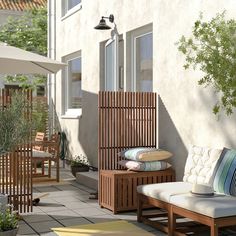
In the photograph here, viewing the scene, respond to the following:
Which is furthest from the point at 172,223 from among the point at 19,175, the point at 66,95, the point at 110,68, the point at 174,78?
the point at 66,95

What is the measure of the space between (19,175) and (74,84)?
645cm

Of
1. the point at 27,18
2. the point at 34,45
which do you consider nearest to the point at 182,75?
the point at 34,45

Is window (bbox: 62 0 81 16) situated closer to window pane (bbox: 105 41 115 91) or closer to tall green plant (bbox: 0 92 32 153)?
window pane (bbox: 105 41 115 91)

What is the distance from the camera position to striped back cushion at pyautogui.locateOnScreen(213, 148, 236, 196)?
18.5 feet

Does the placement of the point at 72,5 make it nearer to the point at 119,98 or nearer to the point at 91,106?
the point at 91,106

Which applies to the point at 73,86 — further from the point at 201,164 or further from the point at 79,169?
the point at 201,164

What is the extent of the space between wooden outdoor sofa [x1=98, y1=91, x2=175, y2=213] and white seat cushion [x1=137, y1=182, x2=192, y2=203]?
0.60 m

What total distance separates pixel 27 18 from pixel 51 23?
6.44 metres

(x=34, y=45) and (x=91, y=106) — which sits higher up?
(x=34, y=45)

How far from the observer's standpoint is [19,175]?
23.5 ft

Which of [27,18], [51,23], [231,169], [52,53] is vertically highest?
[27,18]

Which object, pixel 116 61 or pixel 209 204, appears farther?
pixel 116 61

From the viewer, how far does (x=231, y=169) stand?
567 centimetres

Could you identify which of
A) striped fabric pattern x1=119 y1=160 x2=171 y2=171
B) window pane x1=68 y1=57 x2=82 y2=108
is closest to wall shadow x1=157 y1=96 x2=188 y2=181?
striped fabric pattern x1=119 y1=160 x2=171 y2=171
